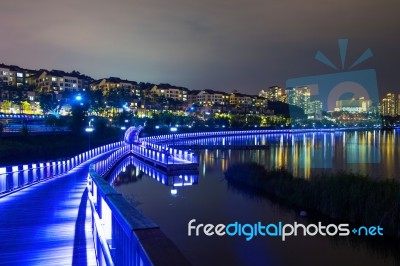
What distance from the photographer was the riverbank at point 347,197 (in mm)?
16438

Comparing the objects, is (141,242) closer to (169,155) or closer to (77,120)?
(169,155)

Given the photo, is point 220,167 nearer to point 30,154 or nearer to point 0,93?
point 30,154

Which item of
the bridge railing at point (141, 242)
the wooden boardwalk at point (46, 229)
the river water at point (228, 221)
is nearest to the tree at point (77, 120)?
the river water at point (228, 221)

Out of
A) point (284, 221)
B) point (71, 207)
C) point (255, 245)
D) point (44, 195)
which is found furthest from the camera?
point (284, 221)

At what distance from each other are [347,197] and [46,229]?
48.7ft

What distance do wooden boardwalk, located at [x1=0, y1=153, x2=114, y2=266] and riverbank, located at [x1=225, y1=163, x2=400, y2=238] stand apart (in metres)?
12.3

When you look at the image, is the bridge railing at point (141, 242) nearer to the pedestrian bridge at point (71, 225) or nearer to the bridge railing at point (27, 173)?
the pedestrian bridge at point (71, 225)

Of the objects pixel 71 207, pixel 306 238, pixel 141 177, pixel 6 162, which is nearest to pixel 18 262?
pixel 71 207

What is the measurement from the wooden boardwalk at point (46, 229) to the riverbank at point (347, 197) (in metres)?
12.3

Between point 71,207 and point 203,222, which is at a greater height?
point 71,207

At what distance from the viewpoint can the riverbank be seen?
16.4 m

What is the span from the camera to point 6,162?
38.8m

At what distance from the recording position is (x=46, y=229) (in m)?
8.80

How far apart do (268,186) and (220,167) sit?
1761 cm
